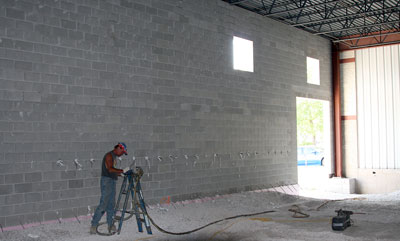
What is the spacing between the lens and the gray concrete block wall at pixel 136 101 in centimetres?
976

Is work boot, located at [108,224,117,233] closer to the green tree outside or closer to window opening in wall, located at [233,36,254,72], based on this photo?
window opening in wall, located at [233,36,254,72]

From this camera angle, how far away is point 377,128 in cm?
Answer: 2230

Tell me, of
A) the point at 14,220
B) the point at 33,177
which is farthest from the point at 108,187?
the point at 14,220

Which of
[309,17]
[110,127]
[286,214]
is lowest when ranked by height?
[286,214]

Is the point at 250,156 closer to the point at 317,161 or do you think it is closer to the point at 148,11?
the point at 148,11

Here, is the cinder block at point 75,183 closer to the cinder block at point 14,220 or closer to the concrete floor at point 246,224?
the concrete floor at point 246,224

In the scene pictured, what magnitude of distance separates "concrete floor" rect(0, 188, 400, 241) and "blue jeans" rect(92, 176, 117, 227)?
0.46 m

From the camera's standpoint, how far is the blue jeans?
9.26 m

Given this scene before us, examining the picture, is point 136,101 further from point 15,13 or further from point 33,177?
point 15,13

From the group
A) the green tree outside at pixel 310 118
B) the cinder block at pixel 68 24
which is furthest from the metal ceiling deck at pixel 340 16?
the green tree outside at pixel 310 118

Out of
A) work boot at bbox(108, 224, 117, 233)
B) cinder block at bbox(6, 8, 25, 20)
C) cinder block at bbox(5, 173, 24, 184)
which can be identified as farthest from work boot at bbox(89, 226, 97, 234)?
cinder block at bbox(6, 8, 25, 20)

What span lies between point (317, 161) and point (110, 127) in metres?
27.9

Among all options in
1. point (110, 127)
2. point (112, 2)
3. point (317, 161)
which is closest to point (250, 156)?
point (110, 127)

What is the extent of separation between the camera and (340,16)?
56.7 ft
